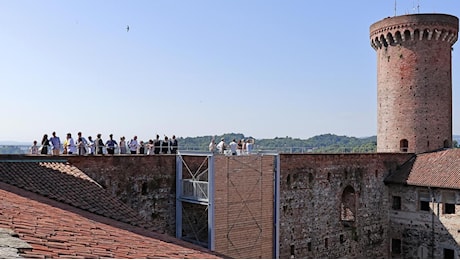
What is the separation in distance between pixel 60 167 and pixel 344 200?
16.2 metres

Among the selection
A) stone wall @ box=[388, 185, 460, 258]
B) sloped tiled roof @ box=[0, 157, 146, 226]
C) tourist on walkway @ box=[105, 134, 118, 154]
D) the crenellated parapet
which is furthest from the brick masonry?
the crenellated parapet

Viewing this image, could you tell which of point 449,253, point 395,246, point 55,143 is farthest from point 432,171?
point 55,143

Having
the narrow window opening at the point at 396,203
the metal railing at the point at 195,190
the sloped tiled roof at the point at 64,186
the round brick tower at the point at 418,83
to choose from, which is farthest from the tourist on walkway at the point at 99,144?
the round brick tower at the point at 418,83

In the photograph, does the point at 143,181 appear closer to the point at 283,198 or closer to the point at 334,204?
the point at 283,198

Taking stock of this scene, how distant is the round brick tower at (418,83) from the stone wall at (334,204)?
1.72 meters

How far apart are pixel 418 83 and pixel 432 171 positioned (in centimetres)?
546

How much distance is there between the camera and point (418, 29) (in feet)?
88.8

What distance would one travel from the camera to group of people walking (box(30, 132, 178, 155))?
631 inches

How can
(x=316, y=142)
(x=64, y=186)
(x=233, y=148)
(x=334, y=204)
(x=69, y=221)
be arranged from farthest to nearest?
(x=316, y=142), (x=334, y=204), (x=233, y=148), (x=64, y=186), (x=69, y=221)

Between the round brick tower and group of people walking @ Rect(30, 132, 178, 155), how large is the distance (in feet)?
46.9

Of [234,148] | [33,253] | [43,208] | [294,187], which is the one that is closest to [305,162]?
[294,187]

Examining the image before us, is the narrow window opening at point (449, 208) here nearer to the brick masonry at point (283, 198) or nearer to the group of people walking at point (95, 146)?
the brick masonry at point (283, 198)

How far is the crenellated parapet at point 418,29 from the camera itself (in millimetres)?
27047

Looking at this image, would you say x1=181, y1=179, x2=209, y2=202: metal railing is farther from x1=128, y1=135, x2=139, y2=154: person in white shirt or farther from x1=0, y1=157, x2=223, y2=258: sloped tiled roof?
x1=0, y1=157, x2=223, y2=258: sloped tiled roof
